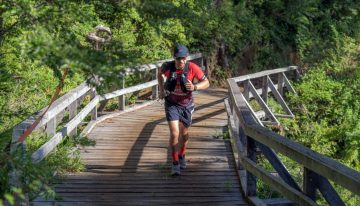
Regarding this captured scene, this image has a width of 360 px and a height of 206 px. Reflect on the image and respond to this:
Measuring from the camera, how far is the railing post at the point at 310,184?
4.96 m

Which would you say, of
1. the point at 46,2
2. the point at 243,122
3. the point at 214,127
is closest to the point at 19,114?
the point at 46,2

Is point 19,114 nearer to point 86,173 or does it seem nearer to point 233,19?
point 86,173

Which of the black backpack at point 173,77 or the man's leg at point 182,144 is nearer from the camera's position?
the black backpack at point 173,77

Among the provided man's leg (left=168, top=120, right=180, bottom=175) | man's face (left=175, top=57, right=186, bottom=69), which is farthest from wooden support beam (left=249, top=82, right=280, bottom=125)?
man's face (left=175, top=57, right=186, bottom=69)

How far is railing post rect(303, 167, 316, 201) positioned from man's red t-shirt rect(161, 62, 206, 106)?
3.38m

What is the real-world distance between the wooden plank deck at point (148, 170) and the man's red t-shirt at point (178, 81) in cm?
89

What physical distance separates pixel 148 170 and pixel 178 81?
1.22 meters

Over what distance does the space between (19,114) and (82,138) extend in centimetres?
495

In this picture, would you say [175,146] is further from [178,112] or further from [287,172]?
[287,172]

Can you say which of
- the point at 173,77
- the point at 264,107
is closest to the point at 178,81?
the point at 173,77

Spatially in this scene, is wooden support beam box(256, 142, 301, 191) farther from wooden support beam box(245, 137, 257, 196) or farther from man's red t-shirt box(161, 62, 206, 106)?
man's red t-shirt box(161, 62, 206, 106)

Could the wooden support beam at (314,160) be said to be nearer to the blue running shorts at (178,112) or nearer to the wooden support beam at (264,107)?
the blue running shorts at (178,112)

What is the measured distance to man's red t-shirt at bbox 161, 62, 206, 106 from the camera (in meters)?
8.17

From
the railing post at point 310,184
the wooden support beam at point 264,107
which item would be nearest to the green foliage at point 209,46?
the wooden support beam at point 264,107
